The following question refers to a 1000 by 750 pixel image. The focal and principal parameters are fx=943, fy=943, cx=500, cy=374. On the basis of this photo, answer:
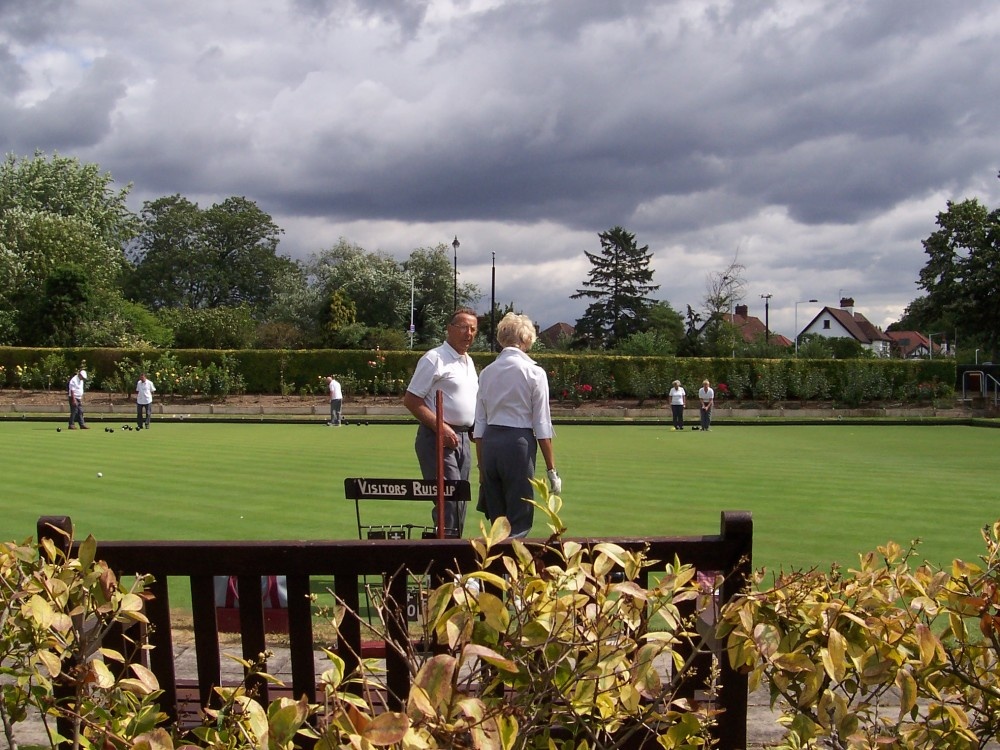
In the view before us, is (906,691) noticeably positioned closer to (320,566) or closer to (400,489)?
(320,566)

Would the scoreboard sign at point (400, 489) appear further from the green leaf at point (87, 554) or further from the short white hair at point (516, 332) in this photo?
the green leaf at point (87, 554)

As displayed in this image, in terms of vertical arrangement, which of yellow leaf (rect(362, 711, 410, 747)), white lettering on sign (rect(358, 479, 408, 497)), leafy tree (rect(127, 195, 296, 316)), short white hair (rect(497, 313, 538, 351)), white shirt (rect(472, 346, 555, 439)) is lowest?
yellow leaf (rect(362, 711, 410, 747))

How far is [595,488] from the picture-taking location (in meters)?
12.9

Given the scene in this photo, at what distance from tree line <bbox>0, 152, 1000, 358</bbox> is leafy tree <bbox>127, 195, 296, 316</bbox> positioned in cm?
13

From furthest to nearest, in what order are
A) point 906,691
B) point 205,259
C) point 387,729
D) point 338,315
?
point 205,259
point 338,315
point 906,691
point 387,729

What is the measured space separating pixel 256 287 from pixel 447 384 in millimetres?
90306

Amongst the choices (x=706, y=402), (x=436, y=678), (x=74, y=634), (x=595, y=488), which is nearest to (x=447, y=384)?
(x=74, y=634)

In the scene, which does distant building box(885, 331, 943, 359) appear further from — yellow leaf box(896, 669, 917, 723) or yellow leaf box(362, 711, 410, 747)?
yellow leaf box(362, 711, 410, 747)

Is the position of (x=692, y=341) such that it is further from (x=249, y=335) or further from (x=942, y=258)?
(x=249, y=335)

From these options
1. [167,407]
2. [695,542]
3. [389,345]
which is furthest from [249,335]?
[695,542]

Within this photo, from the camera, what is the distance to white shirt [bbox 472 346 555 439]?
6113mm

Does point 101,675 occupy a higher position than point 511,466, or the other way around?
point 511,466

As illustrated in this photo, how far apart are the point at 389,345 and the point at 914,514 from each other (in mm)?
45635

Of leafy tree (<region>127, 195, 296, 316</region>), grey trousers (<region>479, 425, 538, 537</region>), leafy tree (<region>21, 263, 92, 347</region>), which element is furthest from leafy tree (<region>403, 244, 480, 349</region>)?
grey trousers (<region>479, 425, 538, 537</region>)
